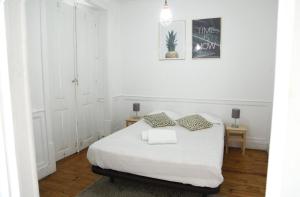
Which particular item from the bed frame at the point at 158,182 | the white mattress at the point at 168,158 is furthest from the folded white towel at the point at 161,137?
the bed frame at the point at 158,182

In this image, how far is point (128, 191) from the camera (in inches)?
94.8

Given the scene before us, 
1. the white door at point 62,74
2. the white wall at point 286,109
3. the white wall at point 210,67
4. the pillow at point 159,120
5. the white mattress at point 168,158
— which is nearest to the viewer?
the white wall at point 286,109

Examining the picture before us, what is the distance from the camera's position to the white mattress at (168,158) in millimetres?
2037

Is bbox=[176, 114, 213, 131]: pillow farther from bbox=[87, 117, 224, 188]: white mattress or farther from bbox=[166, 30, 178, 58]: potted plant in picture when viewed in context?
bbox=[166, 30, 178, 58]: potted plant in picture

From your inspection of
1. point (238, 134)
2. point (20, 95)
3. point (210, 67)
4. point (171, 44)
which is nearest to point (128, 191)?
point (20, 95)

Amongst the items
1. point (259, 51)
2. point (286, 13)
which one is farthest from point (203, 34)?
point (286, 13)

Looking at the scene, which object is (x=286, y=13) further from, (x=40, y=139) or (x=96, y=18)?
(x=96, y=18)

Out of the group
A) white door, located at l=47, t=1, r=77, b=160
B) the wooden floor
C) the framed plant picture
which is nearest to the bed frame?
the wooden floor

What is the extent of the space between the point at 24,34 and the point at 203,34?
3.20 m

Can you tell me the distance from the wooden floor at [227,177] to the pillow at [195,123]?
621 millimetres

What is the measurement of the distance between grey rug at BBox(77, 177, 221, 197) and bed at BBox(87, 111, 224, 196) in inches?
7.9

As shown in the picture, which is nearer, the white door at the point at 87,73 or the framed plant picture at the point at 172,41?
the white door at the point at 87,73

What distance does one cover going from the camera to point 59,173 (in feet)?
9.61

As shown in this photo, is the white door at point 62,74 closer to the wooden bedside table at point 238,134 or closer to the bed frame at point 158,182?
the bed frame at point 158,182
